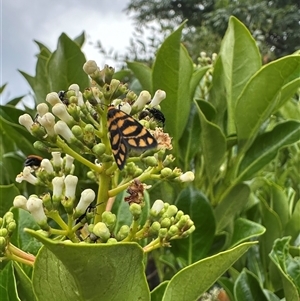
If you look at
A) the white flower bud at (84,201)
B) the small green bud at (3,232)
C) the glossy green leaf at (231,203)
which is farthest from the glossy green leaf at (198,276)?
the glossy green leaf at (231,203)

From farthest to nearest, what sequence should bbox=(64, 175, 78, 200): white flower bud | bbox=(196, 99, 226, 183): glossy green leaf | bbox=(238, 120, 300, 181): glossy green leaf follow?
bbox=(238, 120, 300, 181): glossy green leaf, bbox=(196, 99, 226, 183): glossy green leaf, bbox=(64, 175, 78, 200): white flower bud

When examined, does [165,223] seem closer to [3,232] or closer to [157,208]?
[157,208]

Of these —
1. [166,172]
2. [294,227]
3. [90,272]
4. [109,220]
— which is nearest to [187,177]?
[166,172]

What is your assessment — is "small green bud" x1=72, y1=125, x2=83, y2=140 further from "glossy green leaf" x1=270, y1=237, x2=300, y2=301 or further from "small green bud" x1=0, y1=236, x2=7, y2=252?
"glossy green leaf" x1=270, y1=237, x2=300, y2=301

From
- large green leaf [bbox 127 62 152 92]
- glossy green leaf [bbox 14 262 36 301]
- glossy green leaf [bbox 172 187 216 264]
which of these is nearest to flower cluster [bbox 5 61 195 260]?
glossy green leaf [bbox 14 262 36 301]

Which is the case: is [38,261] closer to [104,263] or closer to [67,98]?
[104,263]

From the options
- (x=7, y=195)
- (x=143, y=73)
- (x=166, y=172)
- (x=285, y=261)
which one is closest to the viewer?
(x=166, y=172)
